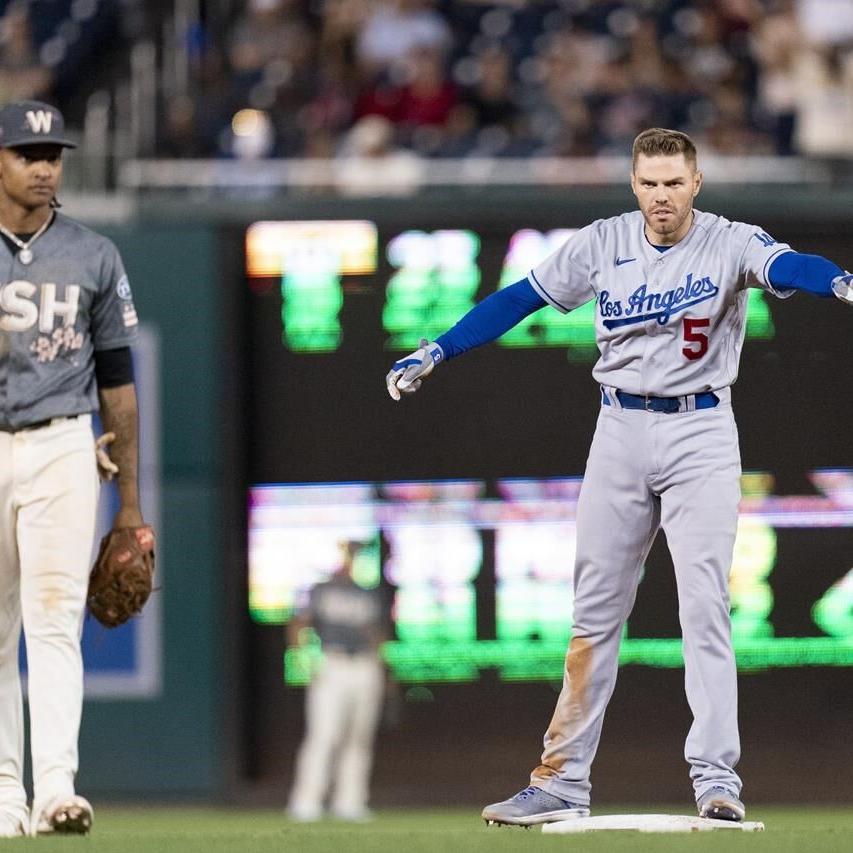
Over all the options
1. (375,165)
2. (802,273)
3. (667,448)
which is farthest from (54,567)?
(375,165)

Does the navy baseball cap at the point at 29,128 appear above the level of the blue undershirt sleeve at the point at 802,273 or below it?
above

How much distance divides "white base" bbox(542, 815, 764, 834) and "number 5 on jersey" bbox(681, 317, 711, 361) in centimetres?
123

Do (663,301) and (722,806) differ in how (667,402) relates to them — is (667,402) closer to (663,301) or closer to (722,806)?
(663,301)

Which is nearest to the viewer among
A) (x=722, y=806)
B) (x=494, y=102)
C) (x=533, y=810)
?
(x=722, y=806)

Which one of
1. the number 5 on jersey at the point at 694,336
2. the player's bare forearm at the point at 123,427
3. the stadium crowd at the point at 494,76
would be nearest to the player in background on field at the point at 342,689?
the stadium crowd at the point at 494,76

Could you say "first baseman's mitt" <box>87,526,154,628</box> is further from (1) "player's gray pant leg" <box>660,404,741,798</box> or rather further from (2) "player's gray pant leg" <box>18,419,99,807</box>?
(1) "player's gray pant leg" <box>660,404,741,798</box>

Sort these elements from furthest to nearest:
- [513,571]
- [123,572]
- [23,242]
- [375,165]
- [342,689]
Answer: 1. [375,165]
2. [342,689]
3. [513,571]
4. [123,572]
5. [23,242]

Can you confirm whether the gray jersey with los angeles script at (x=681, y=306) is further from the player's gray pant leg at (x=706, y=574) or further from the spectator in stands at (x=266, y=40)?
the spectator in stands at (x=266, y=40)

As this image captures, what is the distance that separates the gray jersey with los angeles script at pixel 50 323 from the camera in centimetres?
564

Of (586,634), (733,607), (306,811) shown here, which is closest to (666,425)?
(586,634)

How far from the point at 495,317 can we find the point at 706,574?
959 millimetres

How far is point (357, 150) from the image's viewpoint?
36.9 feet

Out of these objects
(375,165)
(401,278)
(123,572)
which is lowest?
(123,572)

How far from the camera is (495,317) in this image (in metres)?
5.69
